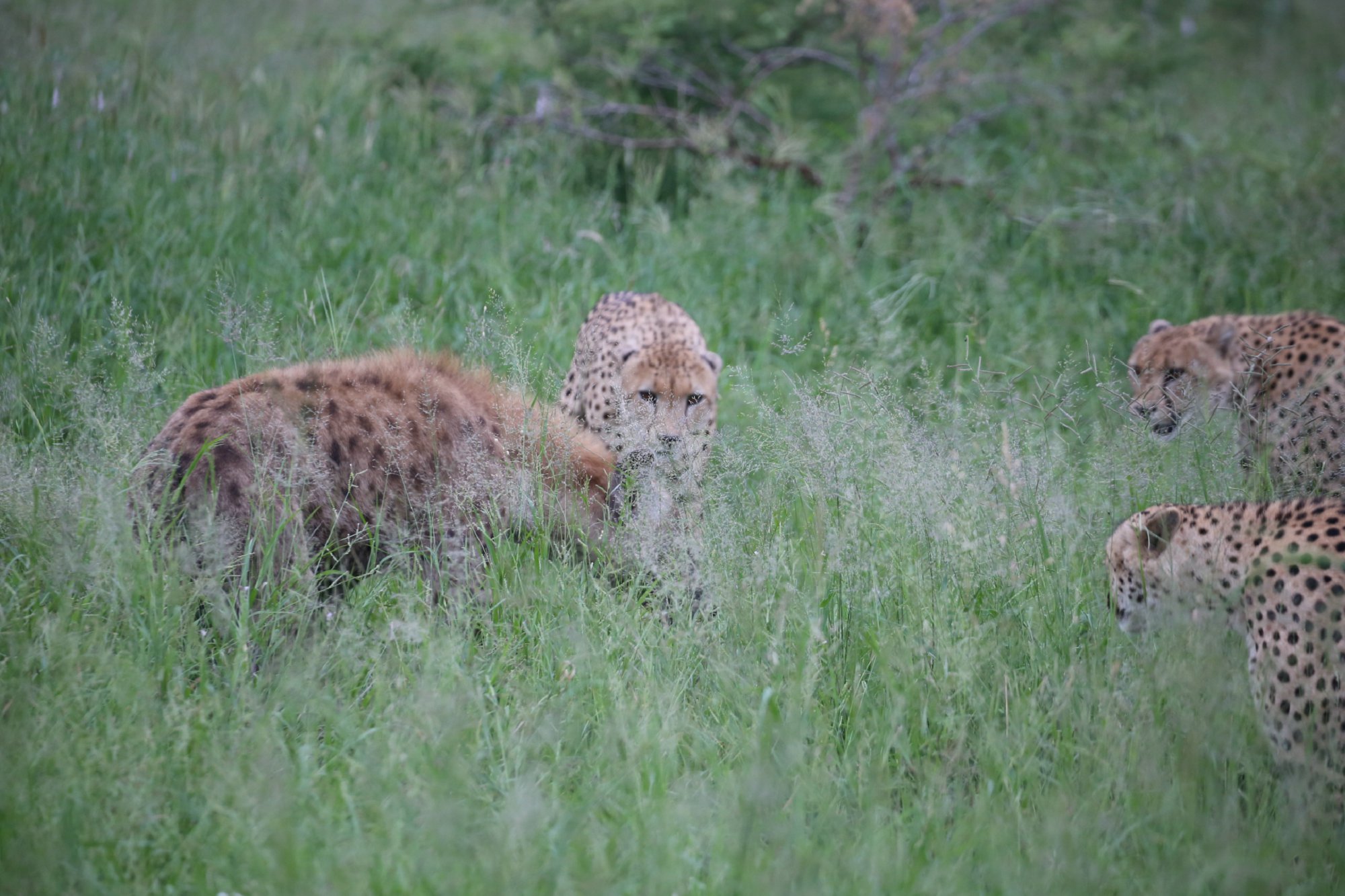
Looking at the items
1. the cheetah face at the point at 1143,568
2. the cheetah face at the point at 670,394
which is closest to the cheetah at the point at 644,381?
the cheetah face at the point at 670,394

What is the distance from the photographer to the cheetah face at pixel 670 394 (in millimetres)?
4695

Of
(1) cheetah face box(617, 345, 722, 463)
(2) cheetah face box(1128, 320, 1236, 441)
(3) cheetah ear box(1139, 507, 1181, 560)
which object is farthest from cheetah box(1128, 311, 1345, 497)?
(1) cheetah face box(617, 345, 722, 463)

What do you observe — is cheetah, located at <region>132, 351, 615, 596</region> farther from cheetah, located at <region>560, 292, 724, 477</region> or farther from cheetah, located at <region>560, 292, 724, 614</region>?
cheetah, located at <region>560, 292, 724, 477</region>

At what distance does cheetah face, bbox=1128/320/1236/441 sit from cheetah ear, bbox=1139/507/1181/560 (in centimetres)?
158

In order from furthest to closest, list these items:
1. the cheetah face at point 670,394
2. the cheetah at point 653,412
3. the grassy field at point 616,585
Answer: the cheetah face at point 670,394 → the cheetah at point 653,412 → the grassy field at point 616,585

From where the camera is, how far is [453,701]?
2508 millimetres

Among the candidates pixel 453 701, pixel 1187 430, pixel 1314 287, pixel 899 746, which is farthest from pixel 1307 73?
pixel 453 701

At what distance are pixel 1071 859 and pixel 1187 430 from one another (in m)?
2.37

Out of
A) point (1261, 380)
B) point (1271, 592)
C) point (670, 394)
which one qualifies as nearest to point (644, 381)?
point (670, 394)

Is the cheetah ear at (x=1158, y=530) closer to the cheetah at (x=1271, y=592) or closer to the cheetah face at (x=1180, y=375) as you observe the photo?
the cheetah at (x=1271, y=592)

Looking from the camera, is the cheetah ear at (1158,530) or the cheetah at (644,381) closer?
the cheetah ear at (1158,530)

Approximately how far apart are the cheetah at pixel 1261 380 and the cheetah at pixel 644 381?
1.87 m

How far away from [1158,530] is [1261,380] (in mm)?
2016

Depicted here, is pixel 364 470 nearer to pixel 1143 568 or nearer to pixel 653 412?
pixel 653 412
